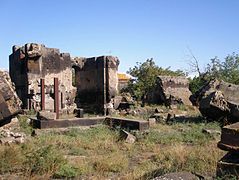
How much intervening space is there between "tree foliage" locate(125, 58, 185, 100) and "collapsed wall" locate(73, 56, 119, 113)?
5.69 m

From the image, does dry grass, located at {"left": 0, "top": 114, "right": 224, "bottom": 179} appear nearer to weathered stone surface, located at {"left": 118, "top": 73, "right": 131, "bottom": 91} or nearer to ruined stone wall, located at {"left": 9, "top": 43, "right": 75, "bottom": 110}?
ruined stone wall, located at {"left": 9, "top": 43, "right": 75, "bottom": 110}

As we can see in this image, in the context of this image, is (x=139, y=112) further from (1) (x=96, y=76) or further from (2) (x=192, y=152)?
(2) (x=192, y=152)

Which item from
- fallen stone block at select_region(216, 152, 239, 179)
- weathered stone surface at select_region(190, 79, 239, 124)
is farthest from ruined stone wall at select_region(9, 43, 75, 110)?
fallen stone block at select_region(216, 152, 239, 179)

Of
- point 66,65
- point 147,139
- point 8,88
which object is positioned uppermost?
point 66,65

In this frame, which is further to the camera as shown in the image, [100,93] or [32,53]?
[100,93]

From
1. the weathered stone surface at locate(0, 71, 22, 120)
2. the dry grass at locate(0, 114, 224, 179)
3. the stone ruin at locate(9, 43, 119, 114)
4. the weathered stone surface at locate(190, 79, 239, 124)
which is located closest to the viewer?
the weathered stone surface at locate(0, 71, 22, 120)

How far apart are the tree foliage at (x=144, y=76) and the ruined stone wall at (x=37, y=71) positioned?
25.7ft

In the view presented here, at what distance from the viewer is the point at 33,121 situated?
11.2 meters

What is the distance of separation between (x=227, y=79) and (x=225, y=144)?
23.1 meters

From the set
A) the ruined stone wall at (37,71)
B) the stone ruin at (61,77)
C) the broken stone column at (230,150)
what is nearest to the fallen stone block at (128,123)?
A: the stone ruin at (61,77)

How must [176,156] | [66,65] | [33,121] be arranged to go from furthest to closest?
[66,65]
[33,121]
[176,156]

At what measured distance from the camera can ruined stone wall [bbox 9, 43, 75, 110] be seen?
592 inches

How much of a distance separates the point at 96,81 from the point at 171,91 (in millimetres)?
4473

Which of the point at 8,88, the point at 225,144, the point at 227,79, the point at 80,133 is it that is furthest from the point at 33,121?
the point at 227,79
